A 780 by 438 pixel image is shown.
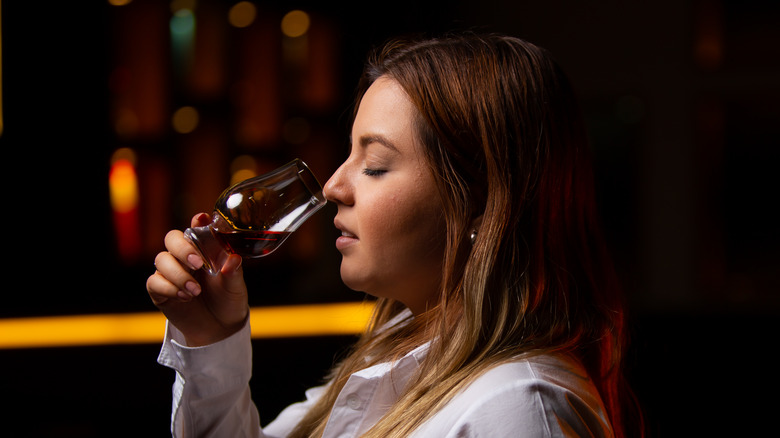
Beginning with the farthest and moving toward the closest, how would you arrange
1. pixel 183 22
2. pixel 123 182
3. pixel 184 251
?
pixel 183 22
pixel 123 182
pixel 184 251

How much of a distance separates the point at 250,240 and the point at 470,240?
0.37 m

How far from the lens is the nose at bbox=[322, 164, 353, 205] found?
3.71ft

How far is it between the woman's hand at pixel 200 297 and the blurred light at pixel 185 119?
7.46 feet

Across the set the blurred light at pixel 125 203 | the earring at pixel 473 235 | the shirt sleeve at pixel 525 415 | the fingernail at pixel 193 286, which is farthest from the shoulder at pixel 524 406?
the blurred light at pixel 125 203

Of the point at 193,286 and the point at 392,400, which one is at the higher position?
the point at 193,286

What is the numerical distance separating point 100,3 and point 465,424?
9.75ft

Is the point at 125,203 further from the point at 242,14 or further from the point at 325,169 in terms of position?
the point at 242,14

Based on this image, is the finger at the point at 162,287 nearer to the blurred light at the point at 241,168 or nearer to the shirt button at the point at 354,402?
the shirt button at the point at 354,402

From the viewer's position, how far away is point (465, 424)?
92cm

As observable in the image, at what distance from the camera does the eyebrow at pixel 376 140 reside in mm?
1110

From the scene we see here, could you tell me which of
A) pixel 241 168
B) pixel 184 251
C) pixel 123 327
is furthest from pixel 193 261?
pixel 241 168

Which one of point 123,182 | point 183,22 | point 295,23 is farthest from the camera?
point 295,23

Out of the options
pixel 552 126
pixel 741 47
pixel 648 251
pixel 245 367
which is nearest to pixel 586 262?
pixel 552 126

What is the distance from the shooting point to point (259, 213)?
117 cm
